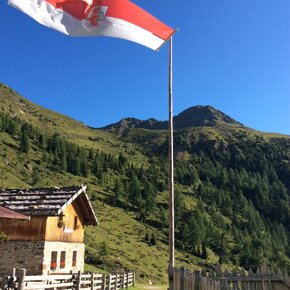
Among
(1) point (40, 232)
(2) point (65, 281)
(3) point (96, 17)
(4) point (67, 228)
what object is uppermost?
(3) point (96, 17)

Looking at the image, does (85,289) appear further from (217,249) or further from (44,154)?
(44,154)

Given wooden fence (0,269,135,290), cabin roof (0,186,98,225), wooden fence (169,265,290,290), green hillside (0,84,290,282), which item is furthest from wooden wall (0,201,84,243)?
green hillside (0,84,290,282)

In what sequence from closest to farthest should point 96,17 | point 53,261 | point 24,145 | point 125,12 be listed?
point 125,12 < point 96,17 < point 53,261 < point 24,145

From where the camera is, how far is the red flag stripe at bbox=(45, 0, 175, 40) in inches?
559

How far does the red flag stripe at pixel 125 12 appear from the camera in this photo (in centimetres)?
1420

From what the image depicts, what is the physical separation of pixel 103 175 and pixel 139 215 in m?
32.9

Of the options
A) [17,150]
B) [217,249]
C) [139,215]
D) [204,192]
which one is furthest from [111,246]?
[204,192]

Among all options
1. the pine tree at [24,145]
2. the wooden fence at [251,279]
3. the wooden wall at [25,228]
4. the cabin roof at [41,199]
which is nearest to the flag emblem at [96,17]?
the wooden fence at [251,279]

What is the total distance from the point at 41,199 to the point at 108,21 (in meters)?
16.8

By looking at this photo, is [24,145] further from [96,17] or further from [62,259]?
[96,17]

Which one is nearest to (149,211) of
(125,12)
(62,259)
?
(62,259)

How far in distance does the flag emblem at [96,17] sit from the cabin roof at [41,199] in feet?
49.0

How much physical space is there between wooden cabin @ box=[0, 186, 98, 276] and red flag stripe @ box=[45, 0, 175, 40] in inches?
594

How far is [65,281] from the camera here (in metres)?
22.9
